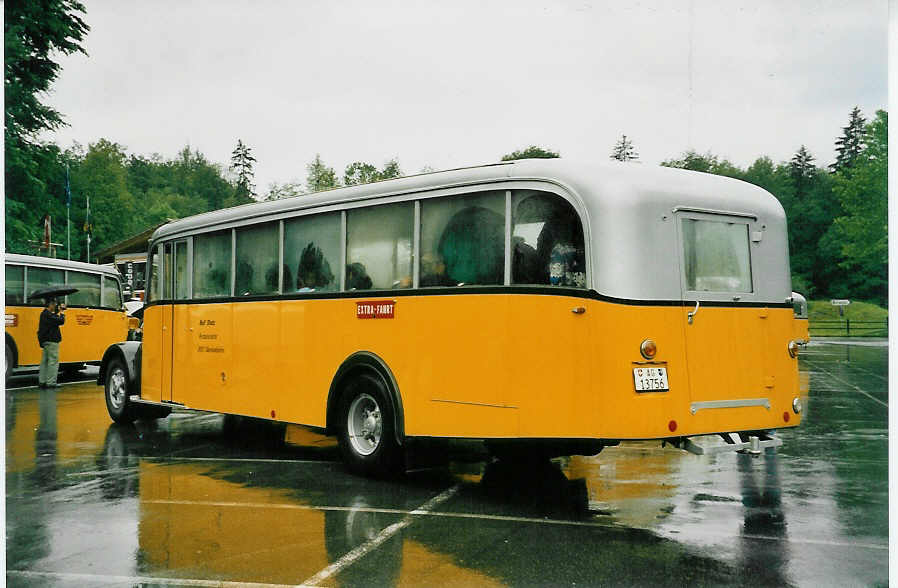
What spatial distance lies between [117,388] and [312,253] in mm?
5204

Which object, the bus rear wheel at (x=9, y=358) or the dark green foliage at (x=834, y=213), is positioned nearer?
the bus rear wheel at (x=9, y=358)

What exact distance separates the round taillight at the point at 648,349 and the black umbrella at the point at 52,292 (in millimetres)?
15297

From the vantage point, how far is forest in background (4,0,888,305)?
1151 inches

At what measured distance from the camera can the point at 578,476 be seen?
8844 mm

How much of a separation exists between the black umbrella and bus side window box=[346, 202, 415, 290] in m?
12.0

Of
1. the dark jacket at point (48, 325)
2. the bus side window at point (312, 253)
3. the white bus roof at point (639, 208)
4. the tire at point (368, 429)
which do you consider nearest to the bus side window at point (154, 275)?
the bus side window at point (312, 253)

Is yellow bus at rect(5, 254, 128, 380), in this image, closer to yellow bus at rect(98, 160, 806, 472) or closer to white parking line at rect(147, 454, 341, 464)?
white parking line at rect(147, 454, 341, 464)

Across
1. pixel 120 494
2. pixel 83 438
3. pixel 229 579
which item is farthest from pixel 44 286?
pixel 229 579

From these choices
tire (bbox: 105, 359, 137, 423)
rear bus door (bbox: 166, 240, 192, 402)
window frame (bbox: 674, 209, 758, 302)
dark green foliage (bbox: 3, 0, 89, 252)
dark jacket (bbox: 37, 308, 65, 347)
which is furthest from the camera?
dark green foliage (bbox: 3, 0, 89, 252)

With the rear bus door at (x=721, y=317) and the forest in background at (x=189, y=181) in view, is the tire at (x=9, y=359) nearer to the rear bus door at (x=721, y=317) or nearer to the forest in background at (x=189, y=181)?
the forest in background at (x=189, y=181)

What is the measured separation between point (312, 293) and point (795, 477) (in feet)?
17.2

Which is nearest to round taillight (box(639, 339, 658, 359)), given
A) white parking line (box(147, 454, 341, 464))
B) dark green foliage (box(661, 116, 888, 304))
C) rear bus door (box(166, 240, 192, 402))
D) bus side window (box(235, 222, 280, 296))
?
white parking line (box(147, 454, 341, 464))

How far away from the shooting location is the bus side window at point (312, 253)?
9406 millimetres

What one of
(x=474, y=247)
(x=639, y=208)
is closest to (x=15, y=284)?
(x=474, y=247)
